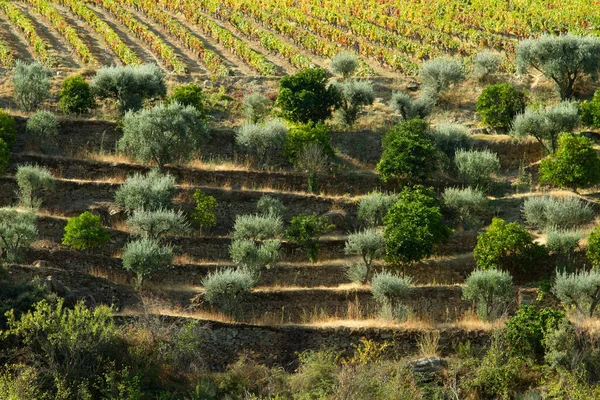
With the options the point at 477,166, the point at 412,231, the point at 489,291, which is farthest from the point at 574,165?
the point at 489,291

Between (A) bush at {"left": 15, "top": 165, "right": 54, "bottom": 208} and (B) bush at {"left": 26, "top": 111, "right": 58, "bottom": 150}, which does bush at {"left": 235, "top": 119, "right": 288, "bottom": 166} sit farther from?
(A) bush at {"left": 15, "top": 165, "right": 54, "bottom": 208}

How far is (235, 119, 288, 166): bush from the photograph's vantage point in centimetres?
5209

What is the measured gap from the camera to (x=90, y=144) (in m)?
53.5

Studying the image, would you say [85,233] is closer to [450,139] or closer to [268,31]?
[450,139]

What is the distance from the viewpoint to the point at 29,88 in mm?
55500

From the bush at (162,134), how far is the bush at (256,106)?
5948 mm

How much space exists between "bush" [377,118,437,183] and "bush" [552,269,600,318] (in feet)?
39.0

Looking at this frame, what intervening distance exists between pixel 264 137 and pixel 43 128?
36.9ft

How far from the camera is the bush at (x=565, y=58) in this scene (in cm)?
5803

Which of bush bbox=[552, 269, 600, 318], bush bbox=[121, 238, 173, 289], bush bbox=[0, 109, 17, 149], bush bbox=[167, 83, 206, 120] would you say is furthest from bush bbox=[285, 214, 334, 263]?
bush bbox=[0, 109, 17, 149]

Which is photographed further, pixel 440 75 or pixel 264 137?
pixel 440 75

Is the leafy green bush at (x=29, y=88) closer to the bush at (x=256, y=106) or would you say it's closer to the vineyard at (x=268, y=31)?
the vineyard at (x=268, y=31)

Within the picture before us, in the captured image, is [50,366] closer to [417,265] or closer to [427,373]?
[427,373]

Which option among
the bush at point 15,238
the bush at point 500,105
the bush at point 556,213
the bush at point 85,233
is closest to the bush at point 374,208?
the bush at point 556,213
